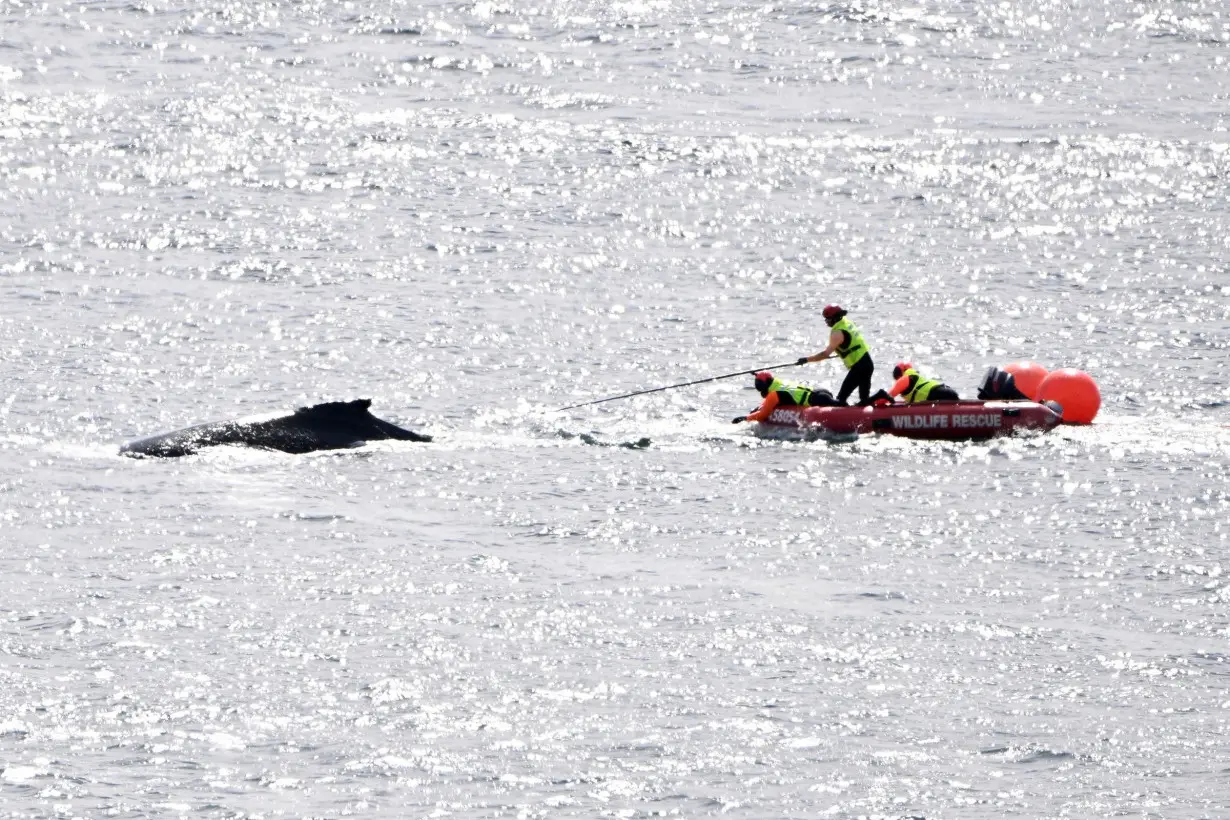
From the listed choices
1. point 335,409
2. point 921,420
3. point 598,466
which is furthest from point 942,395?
point 335,409

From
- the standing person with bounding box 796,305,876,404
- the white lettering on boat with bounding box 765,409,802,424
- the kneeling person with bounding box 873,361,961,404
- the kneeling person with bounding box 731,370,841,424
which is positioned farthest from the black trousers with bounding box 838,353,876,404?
the white lettering on boat with bounding box 765,409,802,424

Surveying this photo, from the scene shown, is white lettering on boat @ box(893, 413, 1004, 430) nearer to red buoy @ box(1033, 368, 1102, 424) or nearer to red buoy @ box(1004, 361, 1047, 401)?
red buoy @ box(1033, 368, 1102, 424)

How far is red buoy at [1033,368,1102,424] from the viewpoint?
27.8 m

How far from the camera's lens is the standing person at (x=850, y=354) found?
94.3 feet

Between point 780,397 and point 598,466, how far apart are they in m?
3.52

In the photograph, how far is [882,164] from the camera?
54812 mm

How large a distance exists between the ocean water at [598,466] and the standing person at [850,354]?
174 centimetres

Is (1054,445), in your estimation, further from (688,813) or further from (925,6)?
(925,6)

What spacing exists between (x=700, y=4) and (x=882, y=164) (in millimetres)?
27875

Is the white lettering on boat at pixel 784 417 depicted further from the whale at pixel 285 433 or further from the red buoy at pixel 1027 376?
the whale at pixel 285 433

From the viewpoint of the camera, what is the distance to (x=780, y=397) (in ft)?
91.9

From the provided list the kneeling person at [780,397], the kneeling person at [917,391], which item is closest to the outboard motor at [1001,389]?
the kneeling person at [917,391]

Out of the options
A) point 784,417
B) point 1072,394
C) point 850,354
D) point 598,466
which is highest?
point 850,354

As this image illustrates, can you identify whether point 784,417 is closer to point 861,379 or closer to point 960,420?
point 861,379
